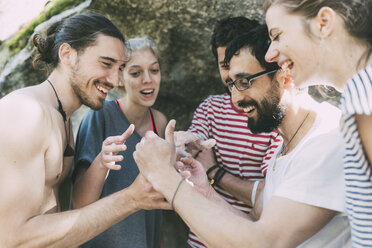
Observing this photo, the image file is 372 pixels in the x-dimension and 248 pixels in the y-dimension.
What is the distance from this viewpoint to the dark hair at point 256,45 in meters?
2.49

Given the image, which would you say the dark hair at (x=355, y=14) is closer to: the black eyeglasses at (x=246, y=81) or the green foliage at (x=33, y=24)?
the black eyeglasses at (x=246, y=81)

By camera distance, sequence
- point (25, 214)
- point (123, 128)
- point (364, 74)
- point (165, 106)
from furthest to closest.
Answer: point (165, 106) → point (123, 128) → point (25, 214) → point (364, 74)

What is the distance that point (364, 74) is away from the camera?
1291 mm

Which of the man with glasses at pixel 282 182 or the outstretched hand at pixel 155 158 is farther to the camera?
the outstretched hand at pixel 155 158

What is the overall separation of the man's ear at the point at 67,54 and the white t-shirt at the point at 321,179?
1908 millimetres

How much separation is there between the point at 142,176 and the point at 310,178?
1.10 meters

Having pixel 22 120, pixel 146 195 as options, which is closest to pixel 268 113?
pixel 146 195

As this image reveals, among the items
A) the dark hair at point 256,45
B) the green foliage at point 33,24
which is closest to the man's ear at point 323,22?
the dark hair at point 256,45

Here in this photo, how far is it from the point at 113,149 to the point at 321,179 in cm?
141

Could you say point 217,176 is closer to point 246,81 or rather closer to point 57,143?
point 246,81

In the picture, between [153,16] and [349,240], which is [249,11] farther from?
[349,240]

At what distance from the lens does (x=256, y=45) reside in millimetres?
2535

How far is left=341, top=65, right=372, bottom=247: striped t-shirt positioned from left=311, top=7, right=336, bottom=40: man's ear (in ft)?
1.33

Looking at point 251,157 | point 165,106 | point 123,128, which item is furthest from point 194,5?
point 251,157
